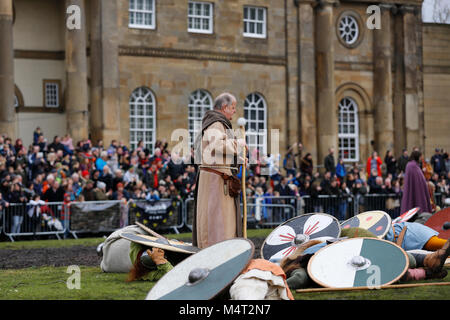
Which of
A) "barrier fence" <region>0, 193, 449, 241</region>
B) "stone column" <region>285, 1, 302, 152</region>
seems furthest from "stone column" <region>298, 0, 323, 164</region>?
"barrier fence" <region>0, 193, 449, 241</region>

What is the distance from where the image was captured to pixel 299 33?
115ft

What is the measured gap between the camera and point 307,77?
34.9 metres

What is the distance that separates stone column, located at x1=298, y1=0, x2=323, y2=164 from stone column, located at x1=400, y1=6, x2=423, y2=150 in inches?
205

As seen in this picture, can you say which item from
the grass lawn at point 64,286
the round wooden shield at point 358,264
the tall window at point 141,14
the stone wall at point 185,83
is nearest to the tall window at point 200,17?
the stone wall at point 185,83

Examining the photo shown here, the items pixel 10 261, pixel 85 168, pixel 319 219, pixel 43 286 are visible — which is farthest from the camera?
pixel 85 168

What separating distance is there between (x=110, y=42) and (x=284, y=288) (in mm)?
24107

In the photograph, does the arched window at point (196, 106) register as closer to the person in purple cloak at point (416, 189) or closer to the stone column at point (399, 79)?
the stone column at point (399, 79)

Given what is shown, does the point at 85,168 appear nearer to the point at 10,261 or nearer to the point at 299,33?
the point at 10,261

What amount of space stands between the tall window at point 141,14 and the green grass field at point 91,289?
19.9 meters

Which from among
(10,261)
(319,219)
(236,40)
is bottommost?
(10,261)

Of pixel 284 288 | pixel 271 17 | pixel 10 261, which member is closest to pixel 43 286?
pixel 284 288

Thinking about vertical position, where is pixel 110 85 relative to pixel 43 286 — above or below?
above

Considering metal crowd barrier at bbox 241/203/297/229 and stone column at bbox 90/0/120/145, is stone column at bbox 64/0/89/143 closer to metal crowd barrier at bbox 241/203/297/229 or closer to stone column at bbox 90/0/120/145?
stone column at bbox 90/0/120/145

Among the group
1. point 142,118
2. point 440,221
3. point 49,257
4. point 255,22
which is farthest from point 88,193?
point 255,22
